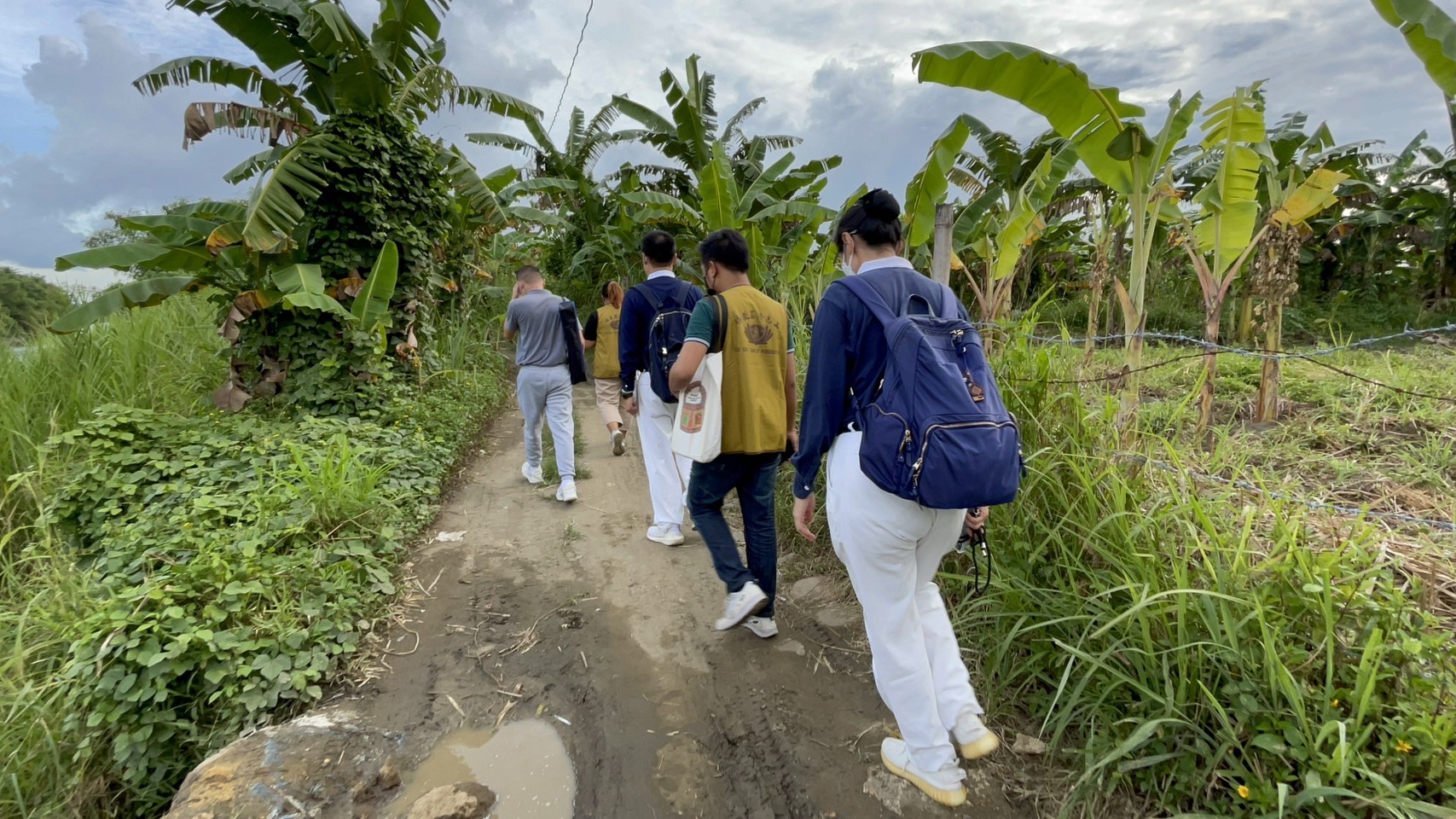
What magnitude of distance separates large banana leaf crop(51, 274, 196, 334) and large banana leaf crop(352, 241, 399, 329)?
144 cm

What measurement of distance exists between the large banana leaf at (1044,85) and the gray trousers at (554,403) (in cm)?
342

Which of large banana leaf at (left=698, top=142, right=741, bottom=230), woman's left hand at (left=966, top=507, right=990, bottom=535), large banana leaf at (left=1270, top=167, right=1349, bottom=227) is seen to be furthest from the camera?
large banana leaf at (left=698, top=142, right=741, bottom=230)

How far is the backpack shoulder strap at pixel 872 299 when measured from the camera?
76.3 inches

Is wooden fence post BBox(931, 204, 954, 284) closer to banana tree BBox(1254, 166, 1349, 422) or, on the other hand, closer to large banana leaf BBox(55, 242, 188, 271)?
banana tree BBox(1254, 166, 1349, 422)

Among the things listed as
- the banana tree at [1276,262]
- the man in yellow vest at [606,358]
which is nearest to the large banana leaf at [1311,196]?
the banana tree at [1276,262]

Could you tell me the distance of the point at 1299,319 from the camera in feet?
33.2

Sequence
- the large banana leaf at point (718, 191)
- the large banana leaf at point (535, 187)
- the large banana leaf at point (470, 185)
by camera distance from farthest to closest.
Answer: the large banana leaf at point (535, 187) < the large banana leaf at point (470, 185) < the large banana leaf at point (718, 191)

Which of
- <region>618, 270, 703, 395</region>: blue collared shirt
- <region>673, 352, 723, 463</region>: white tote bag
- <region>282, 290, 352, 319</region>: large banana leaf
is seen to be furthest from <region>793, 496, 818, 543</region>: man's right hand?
<region>282, 290, 352, 319</region>: large banana leaf

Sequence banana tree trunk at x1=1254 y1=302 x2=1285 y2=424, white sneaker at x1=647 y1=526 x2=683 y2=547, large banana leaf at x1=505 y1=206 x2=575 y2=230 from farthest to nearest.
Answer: large banana leaf at x1=505 y1=206 x2=575 y2=230
banana tree trunk at x1=1254 y1=302 x2=1285 y2=424
white sneaker at x1=647 y1=526 x2=683 y2=547

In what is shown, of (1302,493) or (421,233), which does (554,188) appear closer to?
(421,233)

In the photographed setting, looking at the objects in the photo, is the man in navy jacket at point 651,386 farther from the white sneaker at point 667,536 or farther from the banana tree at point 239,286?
the banana tree at point 239,286

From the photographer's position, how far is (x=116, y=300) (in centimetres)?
525

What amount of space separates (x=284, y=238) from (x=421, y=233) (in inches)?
71.4

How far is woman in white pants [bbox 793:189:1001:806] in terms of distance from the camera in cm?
196
